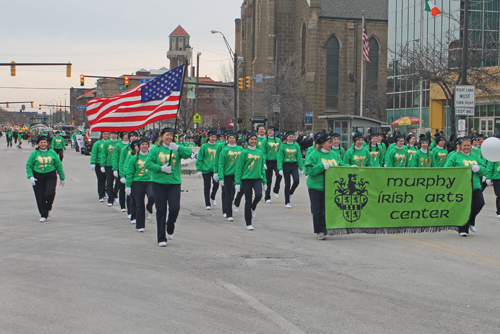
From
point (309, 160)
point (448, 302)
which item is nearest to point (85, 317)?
point (448, 302)

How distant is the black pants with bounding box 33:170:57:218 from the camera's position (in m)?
12.5

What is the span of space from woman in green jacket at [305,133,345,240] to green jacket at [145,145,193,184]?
2232mm

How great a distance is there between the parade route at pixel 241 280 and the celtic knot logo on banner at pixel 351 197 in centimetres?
48

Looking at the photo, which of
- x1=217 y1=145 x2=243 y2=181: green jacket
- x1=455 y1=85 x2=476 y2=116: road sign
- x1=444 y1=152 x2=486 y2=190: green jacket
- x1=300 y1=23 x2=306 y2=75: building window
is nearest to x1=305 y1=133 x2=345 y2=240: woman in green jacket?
x1=444 y1=152 x2=486 y2=190: green jacket

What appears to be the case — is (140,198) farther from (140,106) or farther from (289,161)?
(289,161)

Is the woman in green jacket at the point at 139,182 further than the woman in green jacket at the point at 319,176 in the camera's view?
Yes

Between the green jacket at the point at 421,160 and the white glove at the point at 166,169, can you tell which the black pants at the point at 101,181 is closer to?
the white glove at the point at 166,169

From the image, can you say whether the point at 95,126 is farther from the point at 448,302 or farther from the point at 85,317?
the point at 448,302

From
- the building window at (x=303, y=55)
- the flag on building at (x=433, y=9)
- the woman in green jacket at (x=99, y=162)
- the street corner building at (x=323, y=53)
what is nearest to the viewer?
the woman in green jacket at (x=99, y=162)

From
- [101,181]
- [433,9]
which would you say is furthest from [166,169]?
[433,9]

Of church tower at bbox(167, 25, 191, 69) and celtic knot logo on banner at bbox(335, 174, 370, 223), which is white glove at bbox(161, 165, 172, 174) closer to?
celtic knot logo on banner at bbox(335, 174, 370, 223)

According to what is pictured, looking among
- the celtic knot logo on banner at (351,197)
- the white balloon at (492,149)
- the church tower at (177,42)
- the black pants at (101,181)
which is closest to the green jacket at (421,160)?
the white balloon at (492,149)

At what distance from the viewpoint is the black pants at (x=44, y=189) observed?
493 inches

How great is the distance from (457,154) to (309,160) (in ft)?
9.98
